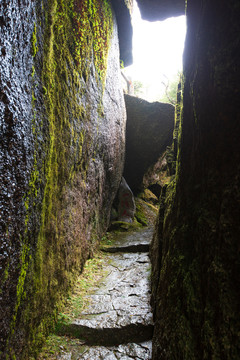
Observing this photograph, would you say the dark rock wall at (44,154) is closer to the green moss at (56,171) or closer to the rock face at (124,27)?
the green moss at (56,171)

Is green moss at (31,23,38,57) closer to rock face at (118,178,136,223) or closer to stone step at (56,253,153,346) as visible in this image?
stone step at (56,253,153,346)

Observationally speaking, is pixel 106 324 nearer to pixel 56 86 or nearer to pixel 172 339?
pixel 172 339

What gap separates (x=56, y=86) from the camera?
3229 millimetres

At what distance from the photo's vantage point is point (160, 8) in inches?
266

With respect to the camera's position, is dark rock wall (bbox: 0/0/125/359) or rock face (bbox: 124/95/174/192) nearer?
dark rock wall (bbox: 0/0/125/359)

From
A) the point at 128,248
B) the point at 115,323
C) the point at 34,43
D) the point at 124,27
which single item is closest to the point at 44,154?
the point at 34,43

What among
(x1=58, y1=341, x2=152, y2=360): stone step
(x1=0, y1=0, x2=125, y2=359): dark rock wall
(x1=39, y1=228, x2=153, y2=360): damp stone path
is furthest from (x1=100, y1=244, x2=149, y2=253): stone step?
(x1=58, y1=341, x2=152, y2=360): stone step

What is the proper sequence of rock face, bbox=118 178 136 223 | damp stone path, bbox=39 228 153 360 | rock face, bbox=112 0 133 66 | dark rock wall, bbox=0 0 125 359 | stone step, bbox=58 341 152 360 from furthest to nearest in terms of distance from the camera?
rock face, bbox=118 178 136 223 → rock face, bbox=112 0 133 66 → damp stone path, bbox=39 228 153 360 → stone step, bbox=58 341 152 360 → dark rock wall, bbox=0 0 125 359

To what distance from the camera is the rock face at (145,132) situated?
33.0ft

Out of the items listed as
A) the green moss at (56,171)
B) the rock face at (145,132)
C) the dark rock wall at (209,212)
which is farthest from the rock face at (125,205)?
the dark rock wall at (209,212)

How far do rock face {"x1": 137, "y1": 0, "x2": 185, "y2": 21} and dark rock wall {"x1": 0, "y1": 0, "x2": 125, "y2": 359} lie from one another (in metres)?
1.78

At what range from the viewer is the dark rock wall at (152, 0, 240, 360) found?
1362 mm

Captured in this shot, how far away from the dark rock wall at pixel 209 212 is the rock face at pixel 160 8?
5321 millimetres

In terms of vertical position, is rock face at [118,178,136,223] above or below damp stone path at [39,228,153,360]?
above
